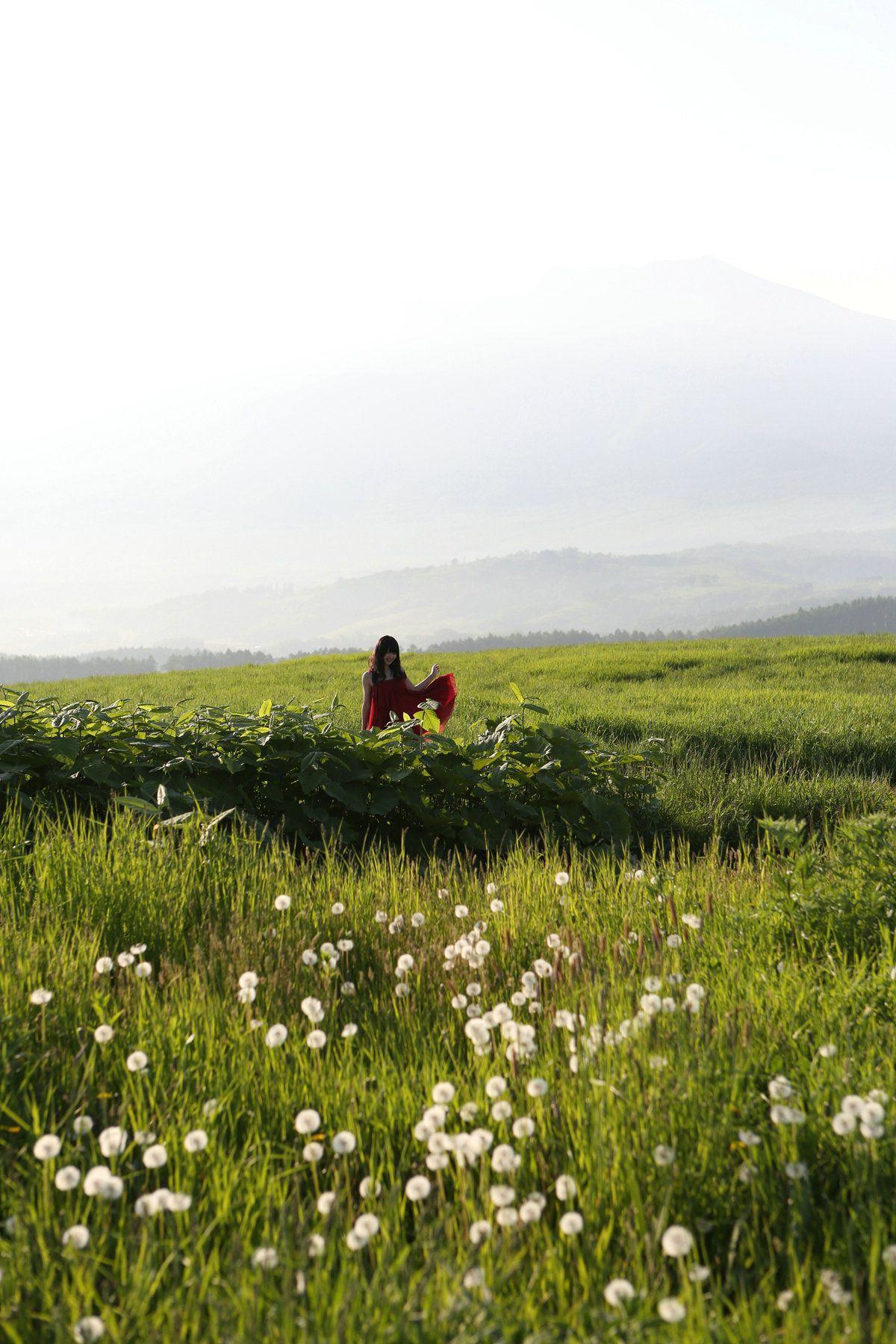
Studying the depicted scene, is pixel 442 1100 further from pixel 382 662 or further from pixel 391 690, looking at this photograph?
pixel 382 662

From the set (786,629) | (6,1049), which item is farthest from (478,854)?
(786,629)

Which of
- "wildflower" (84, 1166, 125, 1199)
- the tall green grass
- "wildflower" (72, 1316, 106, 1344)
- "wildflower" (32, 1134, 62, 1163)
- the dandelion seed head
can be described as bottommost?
the tall green grass

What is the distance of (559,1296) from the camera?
197cm

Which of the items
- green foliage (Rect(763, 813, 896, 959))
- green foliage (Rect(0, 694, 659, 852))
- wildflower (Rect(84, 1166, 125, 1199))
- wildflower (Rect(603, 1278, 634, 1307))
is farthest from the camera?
green foliage (Rect(0, 694, 659, 852))

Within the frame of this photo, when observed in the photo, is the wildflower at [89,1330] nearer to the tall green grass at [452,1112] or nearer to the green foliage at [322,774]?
the tall green grass at [452,1112]

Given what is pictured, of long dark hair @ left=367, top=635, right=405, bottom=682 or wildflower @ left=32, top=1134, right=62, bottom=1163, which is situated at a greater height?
long dark hair @ left=367, top=635, right=405, bottom=682

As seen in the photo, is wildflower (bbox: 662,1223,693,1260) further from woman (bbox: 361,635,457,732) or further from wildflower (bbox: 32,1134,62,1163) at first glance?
woman (bbox: 361,635,457,732)

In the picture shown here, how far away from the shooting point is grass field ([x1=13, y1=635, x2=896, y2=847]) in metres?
9.16

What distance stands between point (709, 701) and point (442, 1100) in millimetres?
13154

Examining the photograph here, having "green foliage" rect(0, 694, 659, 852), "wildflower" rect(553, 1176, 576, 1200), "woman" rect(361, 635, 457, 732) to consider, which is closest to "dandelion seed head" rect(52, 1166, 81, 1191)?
"wildflower" rect(553, 1176, 576, 1200)

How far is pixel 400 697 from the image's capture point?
10.6 m

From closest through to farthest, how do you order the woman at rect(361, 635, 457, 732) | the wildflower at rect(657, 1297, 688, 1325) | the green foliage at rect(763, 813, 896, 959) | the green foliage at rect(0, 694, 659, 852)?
the wildflower at rect(657, 1297, 688, 1325) → the green foliage at rect(763, 813, 896, 959) → the green foliage at rect(0, 694, 659, 852) → the woman at rect(361, 635, 457, 732)

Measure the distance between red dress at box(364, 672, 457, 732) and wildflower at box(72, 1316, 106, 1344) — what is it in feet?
28.8

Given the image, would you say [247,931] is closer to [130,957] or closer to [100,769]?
[130,957]
